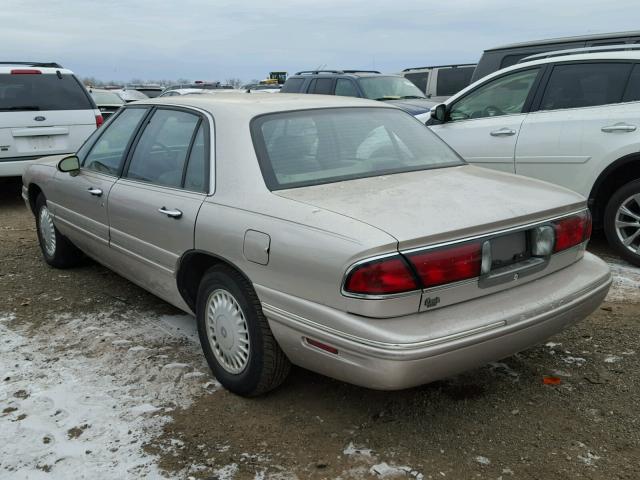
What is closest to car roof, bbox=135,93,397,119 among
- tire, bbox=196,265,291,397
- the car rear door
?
tire, bbox=196,265,291,397

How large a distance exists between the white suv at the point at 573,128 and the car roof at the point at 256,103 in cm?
219

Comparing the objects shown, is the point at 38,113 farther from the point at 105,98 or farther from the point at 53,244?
the point at 105,98

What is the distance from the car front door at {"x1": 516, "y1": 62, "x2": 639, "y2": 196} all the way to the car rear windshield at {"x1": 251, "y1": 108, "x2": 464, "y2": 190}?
6.56 ft

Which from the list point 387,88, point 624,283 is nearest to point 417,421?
point 624,283

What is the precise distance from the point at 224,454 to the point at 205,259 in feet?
3.51

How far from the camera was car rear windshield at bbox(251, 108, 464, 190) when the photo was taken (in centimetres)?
329

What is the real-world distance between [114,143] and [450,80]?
436 inches

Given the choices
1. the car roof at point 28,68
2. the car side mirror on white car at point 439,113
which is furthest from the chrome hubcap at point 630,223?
the car roof at point 28,68

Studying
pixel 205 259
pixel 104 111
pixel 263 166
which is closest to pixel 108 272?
pixel 205 259

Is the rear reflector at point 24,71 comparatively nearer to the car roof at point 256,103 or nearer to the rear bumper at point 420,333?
the car roof at point 256,103

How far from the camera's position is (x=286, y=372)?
318 cm

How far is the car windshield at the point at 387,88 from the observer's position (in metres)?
10.7

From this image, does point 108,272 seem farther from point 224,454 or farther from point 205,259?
point 224,454

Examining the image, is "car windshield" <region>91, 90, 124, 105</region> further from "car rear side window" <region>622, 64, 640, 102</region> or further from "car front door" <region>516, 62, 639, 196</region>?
"car rear side window" <region>622, 64, 640, 102</region>
